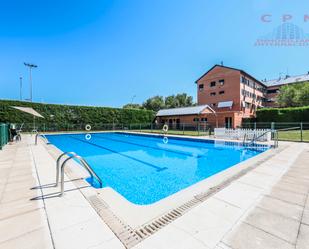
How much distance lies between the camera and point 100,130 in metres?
25.8

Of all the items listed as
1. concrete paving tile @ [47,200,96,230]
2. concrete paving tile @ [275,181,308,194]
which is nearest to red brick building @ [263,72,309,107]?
concrete paving tile @ [275,181,308,194]

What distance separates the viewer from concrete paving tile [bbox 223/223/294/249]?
1919 mm

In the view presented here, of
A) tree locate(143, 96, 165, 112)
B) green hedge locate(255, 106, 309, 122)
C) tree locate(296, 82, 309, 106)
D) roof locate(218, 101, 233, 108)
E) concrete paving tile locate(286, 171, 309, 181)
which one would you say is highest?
tree locate(143, 96, 165, 112)

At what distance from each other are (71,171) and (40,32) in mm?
13156

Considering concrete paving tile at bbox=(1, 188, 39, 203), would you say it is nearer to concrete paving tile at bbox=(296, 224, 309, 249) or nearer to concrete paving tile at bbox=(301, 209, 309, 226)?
concrete paving tile at bbox=(296, 224, 309, 249)

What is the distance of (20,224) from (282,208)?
4261 millimetres

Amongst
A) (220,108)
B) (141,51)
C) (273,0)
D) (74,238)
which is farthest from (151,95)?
(74,238)

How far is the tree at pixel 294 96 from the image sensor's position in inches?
Answer: 1041

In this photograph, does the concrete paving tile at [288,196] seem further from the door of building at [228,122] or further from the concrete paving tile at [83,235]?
the door of building at [228,122]

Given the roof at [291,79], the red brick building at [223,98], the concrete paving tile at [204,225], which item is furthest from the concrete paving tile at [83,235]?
the roof at [291,79]

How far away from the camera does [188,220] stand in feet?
8.11

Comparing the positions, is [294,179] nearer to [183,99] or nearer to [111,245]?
[111,245]

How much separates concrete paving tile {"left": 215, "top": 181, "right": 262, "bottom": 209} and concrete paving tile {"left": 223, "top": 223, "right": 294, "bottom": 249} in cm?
72

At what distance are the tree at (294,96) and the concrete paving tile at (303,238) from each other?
3336 cm
